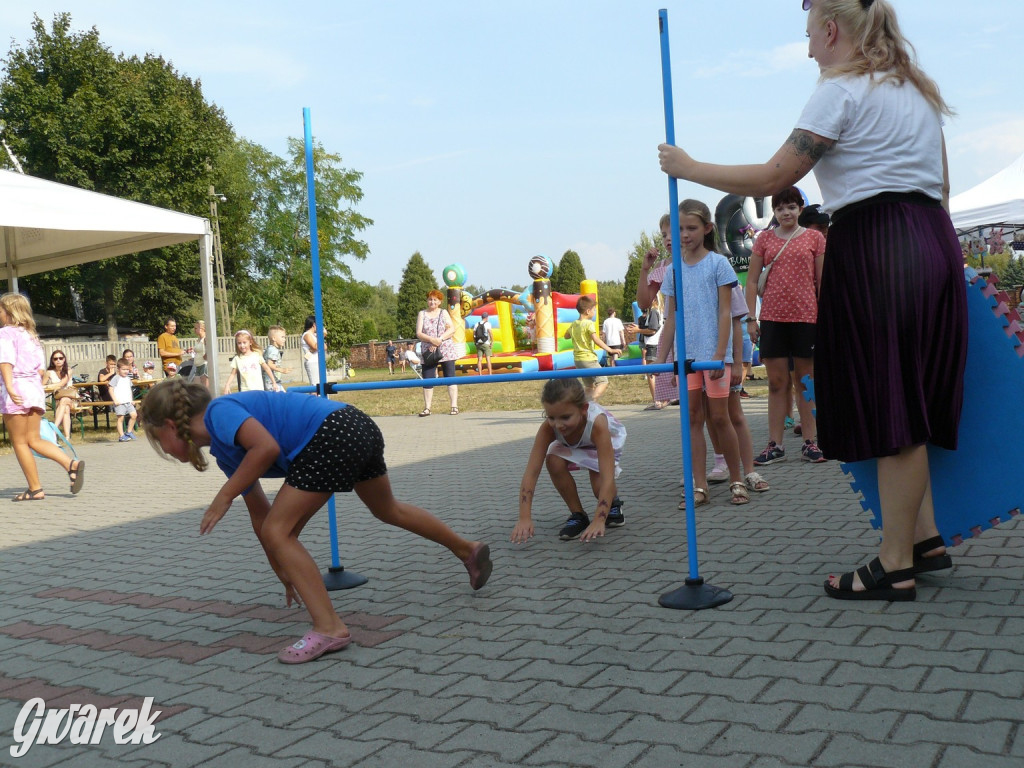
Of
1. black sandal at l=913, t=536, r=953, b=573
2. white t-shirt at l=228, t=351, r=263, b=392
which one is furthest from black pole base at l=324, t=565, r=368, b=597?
white t-shirt at l=228, t=351, r=263, b=392

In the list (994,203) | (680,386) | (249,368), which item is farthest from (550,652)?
(994,203)

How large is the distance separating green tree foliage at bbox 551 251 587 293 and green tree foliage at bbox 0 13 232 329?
1925cm

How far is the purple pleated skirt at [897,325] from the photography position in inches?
132

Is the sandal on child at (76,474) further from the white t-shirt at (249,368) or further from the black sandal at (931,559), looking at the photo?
the black sandal at (931,559)

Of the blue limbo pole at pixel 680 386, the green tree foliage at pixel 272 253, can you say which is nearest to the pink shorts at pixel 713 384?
the blue limbo pole at pixel 680 386

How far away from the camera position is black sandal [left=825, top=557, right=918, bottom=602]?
349 cm

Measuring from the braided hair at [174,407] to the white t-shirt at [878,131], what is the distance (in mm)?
2414

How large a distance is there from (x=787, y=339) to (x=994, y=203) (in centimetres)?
1102

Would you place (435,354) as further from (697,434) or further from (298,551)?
(298,551)

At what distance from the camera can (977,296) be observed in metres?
3.56

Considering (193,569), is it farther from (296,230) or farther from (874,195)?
(296,230)

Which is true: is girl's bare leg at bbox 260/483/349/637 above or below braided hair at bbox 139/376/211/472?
below

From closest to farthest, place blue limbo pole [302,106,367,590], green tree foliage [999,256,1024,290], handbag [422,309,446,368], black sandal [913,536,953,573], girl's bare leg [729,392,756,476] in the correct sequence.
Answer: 1. black sandal [913,536,953,573]
2. blue limbo pole [302,106,367,590]
3. girl's bare leg [729,392,756,476]
4. handbag [422,309,446,368]
5. green tree foliage [999,256,1024,290]

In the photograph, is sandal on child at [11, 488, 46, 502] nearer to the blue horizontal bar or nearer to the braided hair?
the blue horizontal bar
